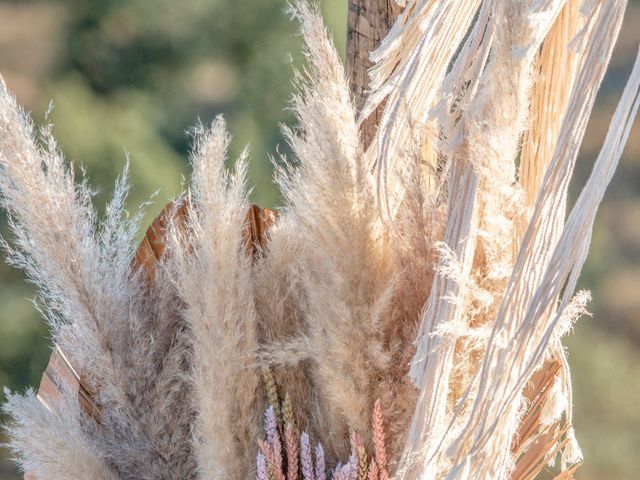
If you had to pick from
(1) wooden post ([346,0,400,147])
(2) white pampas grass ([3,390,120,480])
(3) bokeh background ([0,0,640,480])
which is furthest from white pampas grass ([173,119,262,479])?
(3) bokeh background ([0,0,640,480])

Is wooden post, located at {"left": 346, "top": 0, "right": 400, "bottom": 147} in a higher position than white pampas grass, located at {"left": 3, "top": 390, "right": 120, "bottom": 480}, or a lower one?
higher

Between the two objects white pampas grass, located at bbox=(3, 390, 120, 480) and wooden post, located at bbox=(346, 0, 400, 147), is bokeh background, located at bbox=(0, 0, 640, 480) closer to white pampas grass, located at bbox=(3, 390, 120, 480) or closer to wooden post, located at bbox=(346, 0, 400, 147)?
wooden post, located at bbox=(346, 0, 400, 147)

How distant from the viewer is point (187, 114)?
132 centimetres

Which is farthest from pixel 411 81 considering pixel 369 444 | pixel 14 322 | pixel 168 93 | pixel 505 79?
pixel 14 322

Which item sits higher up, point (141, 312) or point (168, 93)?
point (168, 93)

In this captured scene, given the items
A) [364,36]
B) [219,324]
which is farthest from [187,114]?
[219,324]

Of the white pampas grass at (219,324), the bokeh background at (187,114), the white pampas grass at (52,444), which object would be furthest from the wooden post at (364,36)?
the bokeh background at (187,114)

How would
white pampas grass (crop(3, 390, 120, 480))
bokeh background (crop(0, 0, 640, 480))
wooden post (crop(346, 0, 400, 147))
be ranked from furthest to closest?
bokeh background (crop(0, 0, 640, 480)) < wooden post (crop(346, 0, 400, 147)) < white pampas grass (crop(3, 390, 120, 480))

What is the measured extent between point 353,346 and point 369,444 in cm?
6

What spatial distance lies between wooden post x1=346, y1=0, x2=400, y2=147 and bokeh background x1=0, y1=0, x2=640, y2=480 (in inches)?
23.0

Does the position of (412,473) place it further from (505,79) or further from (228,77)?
(228,77)

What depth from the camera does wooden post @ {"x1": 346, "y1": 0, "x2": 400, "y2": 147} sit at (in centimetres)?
65

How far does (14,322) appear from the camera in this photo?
4.27 ft

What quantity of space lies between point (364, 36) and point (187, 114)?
71cm
